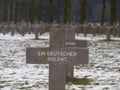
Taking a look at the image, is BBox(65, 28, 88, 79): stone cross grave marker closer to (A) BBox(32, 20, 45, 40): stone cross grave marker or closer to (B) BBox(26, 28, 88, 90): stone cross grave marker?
(B) BBox(26, 28, 88, 90): stone cross grave marker

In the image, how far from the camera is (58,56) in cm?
774

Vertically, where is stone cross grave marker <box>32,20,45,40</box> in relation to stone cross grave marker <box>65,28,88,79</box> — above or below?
below

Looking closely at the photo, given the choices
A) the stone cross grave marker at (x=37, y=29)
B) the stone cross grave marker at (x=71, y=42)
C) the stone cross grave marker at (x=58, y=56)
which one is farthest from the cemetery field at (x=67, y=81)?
the stone cross grave marker at (x=37, y=29)

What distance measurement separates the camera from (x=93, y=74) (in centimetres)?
1311

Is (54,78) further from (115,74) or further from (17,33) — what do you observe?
(17,33)

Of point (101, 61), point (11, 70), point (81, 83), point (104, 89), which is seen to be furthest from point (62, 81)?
point (101, 61)

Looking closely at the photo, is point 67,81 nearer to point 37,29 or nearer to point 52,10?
point 37,29

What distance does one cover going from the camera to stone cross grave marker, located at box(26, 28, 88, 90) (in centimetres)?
774

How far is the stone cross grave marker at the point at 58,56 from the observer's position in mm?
7738

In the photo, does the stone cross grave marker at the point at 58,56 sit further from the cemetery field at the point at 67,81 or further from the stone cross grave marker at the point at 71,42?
the cemetery field at the point at 67,81

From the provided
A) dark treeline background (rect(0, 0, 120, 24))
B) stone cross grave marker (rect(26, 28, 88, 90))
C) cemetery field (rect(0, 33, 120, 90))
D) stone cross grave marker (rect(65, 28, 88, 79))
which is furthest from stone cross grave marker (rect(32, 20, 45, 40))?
stone cross grave marker (rect(26, 28, 88, 90))

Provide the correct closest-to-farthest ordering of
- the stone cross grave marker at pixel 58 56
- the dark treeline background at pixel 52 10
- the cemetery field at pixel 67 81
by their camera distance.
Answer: the stone cross grave marker at pixel 58 56
the cemetery field at pixel 67 81
the dark treeline background at pixel 52 10

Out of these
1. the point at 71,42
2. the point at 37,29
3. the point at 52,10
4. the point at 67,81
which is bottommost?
the point at 37,29

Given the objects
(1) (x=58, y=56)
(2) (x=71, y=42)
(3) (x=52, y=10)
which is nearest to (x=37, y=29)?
(3) (x=52, y=10)
